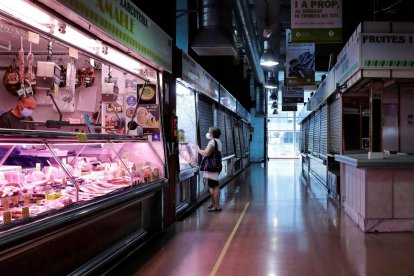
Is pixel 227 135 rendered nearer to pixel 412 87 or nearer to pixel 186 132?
pixel 186 132

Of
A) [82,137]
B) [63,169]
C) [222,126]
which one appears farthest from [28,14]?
[222,126]

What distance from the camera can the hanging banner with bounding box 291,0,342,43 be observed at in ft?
27.8

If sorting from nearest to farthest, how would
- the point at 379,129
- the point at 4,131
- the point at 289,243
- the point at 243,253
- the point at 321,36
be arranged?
the point at 4,131, the point at 243,253, the point at 289,243, the point at 379,129, the point at 321,36

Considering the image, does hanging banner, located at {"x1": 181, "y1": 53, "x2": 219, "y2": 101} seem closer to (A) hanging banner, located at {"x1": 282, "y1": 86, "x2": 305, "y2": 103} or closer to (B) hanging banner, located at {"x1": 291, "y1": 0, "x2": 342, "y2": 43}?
(B) hanging banner, located at {"x1": 291, "y1": 0, "x2": 342, "y2": 43}

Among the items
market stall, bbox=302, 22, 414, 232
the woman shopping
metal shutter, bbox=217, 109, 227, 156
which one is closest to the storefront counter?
market stall, bbox=302, 22, 414, 232

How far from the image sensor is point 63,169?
402cm

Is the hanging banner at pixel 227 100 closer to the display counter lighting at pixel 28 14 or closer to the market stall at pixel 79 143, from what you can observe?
the market stall at pixel 79 143

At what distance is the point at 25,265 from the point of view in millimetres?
3279

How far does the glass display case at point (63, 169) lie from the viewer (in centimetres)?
343

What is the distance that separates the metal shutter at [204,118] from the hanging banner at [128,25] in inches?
126

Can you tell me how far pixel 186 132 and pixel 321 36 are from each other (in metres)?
3.36

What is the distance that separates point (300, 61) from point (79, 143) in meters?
10.9

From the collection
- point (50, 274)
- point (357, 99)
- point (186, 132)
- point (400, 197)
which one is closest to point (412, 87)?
point (357, 99)

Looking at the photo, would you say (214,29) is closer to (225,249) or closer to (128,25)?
(128,25)
